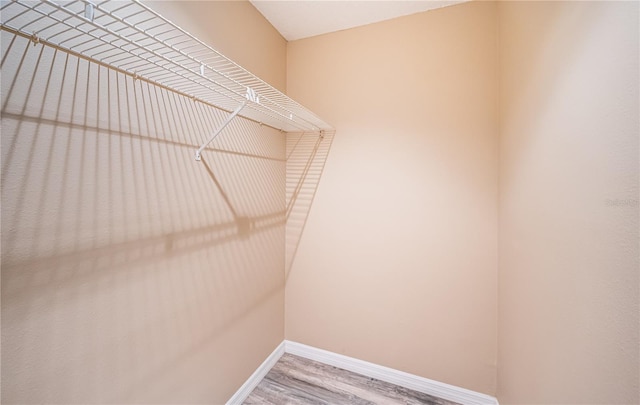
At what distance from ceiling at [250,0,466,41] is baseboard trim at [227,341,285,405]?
7.67 ft

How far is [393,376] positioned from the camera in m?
1.60

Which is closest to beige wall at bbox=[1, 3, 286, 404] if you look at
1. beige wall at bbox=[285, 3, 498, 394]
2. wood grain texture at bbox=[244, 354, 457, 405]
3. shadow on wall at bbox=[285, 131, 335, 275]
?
wood grain texture at bbox=[244, 354, 457, 405]

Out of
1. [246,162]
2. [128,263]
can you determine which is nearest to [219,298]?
[128,263]

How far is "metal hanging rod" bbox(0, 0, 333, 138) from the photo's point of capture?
1.80ft

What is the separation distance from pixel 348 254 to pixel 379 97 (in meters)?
1.10

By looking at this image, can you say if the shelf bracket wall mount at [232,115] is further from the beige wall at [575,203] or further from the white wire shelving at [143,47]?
the beige wall at [575,203]

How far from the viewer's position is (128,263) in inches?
34.6

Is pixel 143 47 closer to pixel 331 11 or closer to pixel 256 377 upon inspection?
pixel 331 11

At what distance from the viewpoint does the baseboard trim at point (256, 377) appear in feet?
4.65

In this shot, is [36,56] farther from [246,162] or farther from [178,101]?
[246,162]

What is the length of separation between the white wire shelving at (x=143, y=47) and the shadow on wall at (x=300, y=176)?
0.16 m

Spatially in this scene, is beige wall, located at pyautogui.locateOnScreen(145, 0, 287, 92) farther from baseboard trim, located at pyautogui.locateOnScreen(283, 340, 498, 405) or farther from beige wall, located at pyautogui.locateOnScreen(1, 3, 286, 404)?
baseboard trim, located at pyautogui.locateOnScreen(283, 340, 498, 405)

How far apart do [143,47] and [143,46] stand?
0.16 metres

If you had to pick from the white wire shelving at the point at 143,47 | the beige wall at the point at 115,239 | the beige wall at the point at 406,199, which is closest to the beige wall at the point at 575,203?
the beige wall at the point at 406,199
